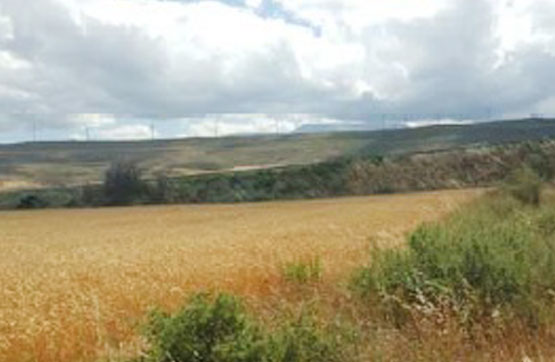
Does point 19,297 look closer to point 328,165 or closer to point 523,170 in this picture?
point 523,170

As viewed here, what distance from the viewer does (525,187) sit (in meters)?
47.4

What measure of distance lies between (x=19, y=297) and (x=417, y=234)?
692 centimetres

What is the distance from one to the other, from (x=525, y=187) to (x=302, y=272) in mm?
34883

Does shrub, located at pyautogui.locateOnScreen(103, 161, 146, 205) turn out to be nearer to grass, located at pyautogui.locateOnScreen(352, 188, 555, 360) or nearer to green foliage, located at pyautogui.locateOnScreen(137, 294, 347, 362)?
grass, located at pyautogui.locateOnScreen(352, 188, 555, 360)

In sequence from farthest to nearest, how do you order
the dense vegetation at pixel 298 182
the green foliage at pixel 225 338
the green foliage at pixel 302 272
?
1. the dense vegetation at pixel 298 182
2. the green foliage at pixel 302 272
3. the green foliage at pixel 225 338

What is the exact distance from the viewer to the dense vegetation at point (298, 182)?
9800 cm

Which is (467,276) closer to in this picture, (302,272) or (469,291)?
(469,291)

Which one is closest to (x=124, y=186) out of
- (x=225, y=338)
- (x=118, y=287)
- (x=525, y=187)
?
(x=525, y=187)

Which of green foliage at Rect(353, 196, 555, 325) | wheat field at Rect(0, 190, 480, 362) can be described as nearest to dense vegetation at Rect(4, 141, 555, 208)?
wheat field at Rect(0, 190, 480, 362)

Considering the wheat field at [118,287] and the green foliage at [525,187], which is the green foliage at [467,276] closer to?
the wheat field at [118,287]

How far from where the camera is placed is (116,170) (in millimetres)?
103562

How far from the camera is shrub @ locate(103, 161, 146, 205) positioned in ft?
326

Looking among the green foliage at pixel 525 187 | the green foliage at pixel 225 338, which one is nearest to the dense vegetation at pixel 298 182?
the green foliage at pixel 525 187

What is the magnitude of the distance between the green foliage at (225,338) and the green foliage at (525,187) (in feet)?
132
